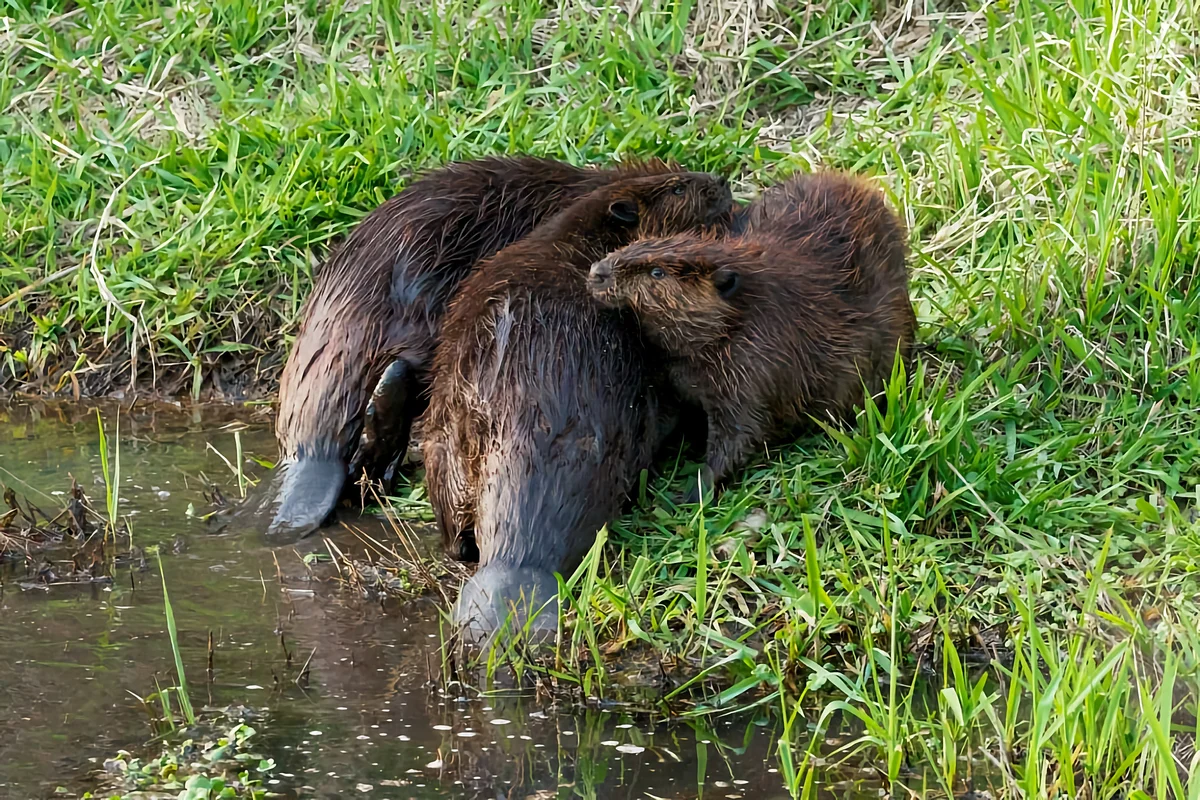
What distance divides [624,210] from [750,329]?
611 millimetres

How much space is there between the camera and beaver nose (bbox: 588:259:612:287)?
12.6ft

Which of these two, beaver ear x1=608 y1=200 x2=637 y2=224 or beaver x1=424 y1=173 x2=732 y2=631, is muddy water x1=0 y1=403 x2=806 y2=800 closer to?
beaver x1=424 y1=173 x2=732 y2=631

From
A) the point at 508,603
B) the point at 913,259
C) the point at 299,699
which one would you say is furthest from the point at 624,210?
the point at 299,699

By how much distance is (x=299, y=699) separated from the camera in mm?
3080

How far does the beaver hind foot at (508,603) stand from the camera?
3.24 meters

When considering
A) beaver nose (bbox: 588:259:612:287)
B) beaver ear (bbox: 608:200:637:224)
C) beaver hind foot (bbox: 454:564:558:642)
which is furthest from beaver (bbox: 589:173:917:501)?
beaver hind foot (bbox: 454:564:558:642)

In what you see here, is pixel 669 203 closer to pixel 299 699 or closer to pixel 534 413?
pixel 534 413

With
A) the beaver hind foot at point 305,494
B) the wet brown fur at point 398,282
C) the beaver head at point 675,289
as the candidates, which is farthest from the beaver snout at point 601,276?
the beaver hind foot at point 305,494

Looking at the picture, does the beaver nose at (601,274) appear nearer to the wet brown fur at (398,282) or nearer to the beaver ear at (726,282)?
the beaver ear at (726,282)

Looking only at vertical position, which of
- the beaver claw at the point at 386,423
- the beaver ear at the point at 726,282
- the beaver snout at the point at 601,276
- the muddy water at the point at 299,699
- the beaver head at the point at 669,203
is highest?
the beaver head at the point at 669,203

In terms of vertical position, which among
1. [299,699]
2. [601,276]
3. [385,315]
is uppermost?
[601,276]

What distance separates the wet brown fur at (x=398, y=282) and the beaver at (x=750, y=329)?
606 mm

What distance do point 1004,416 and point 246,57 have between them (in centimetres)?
334

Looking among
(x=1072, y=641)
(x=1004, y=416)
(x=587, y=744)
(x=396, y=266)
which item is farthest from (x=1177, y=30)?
(x=587, y=744)
